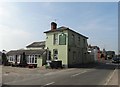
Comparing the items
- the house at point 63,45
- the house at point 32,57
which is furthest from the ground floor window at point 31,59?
the house at point 63,45

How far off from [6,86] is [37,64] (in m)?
31.2

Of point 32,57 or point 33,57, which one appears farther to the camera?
point 32,57

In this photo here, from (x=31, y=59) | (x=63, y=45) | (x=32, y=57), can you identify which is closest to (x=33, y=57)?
(x=32, y=57)

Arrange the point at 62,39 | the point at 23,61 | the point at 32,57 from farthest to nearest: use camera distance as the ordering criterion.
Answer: the point at 32,57
the point at 23,61
the point at 62,39

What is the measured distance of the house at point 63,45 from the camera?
46.4 meters

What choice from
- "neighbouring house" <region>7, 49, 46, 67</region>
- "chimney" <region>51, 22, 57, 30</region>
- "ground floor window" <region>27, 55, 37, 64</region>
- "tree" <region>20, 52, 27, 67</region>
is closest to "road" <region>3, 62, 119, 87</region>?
"neighbouring house" <region>7, 49, 46, 67</region>

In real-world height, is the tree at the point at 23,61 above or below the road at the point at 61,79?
above

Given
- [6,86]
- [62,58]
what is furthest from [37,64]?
[6,86]

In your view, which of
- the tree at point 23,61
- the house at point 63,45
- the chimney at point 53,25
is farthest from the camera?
the chimney at point 53,25

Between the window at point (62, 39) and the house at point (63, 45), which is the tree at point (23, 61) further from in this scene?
the window at point (62, 39)

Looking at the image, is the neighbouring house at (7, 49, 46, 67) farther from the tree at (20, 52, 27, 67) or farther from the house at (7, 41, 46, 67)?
the tree at (20, 52, 27, 67)

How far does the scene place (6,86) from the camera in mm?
17359

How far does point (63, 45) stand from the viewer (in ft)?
154

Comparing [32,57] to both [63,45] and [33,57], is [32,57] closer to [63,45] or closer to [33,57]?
[33,57]
